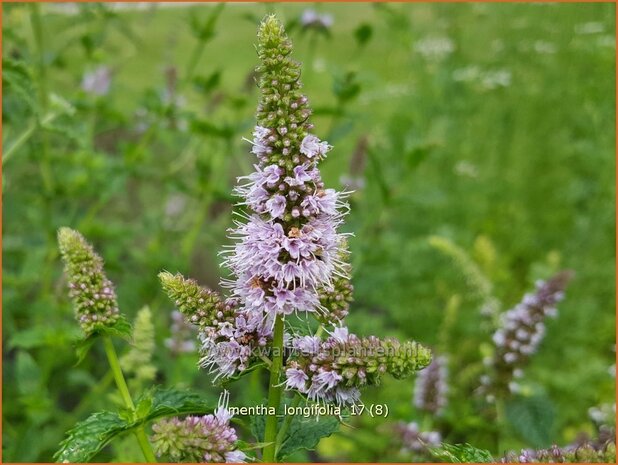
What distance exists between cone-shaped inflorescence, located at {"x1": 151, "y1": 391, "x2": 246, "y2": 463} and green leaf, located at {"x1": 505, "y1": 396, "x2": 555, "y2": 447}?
162 centimetres

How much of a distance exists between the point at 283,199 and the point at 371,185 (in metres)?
3.41

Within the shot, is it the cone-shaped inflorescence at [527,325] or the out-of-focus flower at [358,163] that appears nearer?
the cone-shaped inflorescence at [527,325]

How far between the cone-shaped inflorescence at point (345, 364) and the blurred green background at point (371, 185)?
0.85 meters

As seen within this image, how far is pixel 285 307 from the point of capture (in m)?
1.33

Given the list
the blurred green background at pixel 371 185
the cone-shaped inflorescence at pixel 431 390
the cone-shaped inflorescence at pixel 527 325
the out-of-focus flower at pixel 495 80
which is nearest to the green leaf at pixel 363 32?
the blurred green background at pixel 371 185

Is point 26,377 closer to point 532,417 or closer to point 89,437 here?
point 89,437

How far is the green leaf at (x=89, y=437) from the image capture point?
1.34 meters

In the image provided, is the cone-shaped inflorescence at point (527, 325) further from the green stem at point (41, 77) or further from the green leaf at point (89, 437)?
the green stem at point (41, 77)

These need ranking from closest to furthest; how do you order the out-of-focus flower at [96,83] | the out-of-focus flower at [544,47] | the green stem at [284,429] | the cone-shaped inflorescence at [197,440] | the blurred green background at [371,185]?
the cone-shaped inflorescence at [197,440] < the green stem at [284,429] < the blurred green background at [371,185] < the out-of-focus flower at [96,83] < the out-of-focus flower at [544,47]

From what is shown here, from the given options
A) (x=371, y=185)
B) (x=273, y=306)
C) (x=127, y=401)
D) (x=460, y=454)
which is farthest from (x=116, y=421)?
(x=371, y=185)

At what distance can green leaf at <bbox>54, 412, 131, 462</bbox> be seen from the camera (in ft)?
4.39

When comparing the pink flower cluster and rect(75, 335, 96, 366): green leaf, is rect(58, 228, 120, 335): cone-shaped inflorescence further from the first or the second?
the pink flower cluster

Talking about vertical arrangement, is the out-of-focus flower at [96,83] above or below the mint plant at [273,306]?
above

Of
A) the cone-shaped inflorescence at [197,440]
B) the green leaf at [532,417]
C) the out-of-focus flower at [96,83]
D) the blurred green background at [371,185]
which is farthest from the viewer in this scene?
the out-of-focus flower at [96,83]
